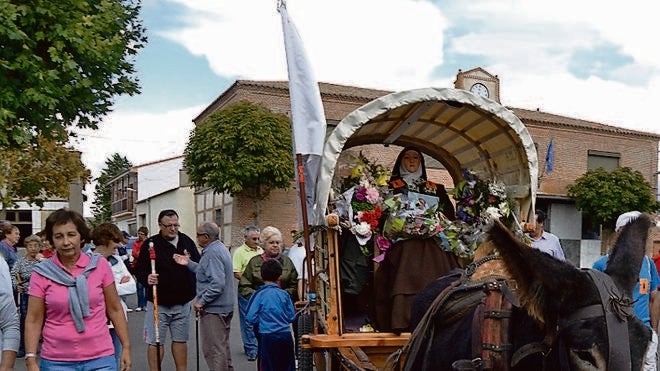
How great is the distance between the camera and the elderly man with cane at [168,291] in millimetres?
6816

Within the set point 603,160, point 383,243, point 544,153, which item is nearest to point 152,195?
point 544,153

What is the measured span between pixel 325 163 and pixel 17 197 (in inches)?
885

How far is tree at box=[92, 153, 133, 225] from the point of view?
7050cm

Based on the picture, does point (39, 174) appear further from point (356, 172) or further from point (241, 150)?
point (356, 172)

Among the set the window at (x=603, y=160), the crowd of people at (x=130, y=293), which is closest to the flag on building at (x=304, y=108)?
the crowd of people at (x=130, y=293)

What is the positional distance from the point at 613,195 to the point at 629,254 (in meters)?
28.3

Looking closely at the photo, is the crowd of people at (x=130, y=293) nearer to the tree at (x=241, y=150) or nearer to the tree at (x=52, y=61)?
the tree at (x=52, y=61)

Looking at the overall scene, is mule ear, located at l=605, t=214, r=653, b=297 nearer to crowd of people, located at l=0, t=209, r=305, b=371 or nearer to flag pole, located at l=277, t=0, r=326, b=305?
flag pole, located at l=277, t=0, r=326, b=305

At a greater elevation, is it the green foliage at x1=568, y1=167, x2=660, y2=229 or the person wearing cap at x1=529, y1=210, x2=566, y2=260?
the green foliage at x1=568, y1=167, x2=660, y2=229

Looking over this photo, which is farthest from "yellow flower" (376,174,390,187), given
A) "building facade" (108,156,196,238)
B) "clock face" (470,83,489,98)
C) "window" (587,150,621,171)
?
"window" (587,150,621,171)

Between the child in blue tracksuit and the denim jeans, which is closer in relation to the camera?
the child in blue tracksuit

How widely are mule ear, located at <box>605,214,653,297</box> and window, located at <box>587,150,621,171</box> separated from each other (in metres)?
33.3

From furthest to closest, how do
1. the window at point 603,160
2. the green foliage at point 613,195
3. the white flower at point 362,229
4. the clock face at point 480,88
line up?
the window at point 603,160, the clock face at point 480,88, the green foliage at point 613,195, the white flower at point 362,229

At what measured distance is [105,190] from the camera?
72.9m
